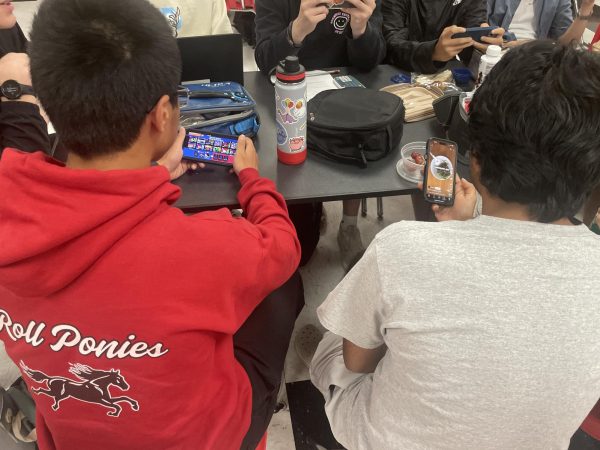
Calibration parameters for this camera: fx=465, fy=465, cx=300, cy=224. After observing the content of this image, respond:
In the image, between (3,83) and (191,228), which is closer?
(191,228)

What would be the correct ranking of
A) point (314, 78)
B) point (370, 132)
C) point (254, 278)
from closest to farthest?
1. point (254, 278)
2. point (370, 132)
3. point (314, 78)

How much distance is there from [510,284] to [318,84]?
105 cm

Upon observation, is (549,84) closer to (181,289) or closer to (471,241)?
(471,241)

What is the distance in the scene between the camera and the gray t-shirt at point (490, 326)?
0.64 meters

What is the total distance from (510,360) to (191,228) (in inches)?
19.8

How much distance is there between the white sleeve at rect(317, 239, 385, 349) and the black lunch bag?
0.44m

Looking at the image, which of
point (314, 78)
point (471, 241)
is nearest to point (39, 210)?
point (471, 241)

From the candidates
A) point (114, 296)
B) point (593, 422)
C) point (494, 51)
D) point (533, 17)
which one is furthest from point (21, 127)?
point (533, 17)

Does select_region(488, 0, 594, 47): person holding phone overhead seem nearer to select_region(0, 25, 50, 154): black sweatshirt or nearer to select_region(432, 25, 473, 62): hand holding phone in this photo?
select_region(432, 25, 473, 62): hand holding phone

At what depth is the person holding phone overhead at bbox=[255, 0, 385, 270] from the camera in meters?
1.58

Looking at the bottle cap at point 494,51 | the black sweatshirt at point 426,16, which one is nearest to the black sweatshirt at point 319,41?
the black sweatshirt at point 426,16

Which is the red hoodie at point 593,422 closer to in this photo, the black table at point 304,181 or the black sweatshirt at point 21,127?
the black table at point 304,181

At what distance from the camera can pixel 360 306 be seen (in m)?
0.82

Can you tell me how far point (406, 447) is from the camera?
2.58 feet
